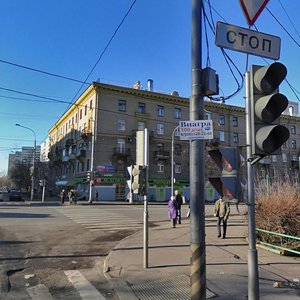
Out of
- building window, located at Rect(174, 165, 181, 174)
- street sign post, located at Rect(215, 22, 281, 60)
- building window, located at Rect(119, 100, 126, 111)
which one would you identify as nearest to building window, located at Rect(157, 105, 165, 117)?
building window, located at Rect(119, 100, 126, 111)

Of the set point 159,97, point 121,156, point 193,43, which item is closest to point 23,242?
point 193,43

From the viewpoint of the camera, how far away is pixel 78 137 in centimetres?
6047

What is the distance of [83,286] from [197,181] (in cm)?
334

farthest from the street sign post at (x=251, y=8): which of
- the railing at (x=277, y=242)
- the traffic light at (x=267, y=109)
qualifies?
the railing at (x=277, y=242)

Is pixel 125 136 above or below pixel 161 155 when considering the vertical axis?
above

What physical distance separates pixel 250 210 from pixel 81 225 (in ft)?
46.6

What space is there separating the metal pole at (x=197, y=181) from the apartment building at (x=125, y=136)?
4136 cm

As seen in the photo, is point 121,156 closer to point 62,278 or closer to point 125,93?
point 125,93

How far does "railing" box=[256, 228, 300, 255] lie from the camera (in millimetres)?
10937

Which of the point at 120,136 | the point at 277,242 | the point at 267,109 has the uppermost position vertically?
the point at 120,136

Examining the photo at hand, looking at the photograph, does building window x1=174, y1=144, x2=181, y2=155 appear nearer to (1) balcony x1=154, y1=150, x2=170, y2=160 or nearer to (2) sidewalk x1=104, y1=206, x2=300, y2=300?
(1) balcony x1=154, y1=150, x2=170, y2=160

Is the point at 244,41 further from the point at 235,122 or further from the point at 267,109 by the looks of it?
the point at 235,122

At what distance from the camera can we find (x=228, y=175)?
5250 mm

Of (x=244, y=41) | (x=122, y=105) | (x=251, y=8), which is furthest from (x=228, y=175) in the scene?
(x=122, y=105)
